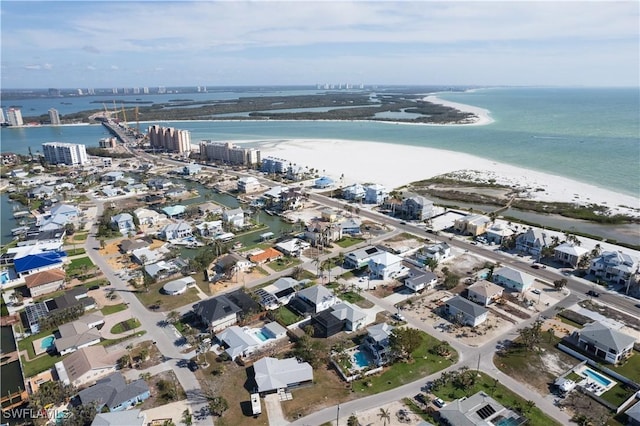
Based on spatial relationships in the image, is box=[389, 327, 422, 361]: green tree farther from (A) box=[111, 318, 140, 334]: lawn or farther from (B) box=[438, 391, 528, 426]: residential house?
(A) box=[111, 318, 140, 334]: lawn

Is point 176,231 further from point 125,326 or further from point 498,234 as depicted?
point 498,234

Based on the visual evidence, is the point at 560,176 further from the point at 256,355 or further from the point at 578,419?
the point at 256,355

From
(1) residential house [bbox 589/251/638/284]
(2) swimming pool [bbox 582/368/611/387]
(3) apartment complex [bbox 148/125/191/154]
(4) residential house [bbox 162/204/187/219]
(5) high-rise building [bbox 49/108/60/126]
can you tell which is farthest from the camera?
(5) high-rise building [bbox 49/108/60/126]

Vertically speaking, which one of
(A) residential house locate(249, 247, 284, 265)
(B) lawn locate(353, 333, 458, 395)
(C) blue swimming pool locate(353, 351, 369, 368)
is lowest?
(B) lawn locate(353, 333, 458, 395)

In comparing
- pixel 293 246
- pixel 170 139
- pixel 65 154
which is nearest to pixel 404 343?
pixel 293 246

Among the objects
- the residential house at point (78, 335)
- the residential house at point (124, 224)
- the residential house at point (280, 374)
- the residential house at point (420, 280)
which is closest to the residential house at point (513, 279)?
the residential house at point (420, 280)

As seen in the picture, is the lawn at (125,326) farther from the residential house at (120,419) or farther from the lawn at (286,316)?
the lawn at (286,316)

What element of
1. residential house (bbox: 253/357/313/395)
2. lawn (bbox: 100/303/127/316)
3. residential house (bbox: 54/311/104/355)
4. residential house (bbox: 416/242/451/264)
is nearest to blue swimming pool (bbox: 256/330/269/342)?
residential house (bbox: 253/357/313/395)

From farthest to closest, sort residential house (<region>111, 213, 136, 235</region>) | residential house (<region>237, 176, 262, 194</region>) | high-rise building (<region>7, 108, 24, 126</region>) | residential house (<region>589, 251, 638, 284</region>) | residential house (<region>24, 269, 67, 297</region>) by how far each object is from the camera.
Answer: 1. high-rise building (<region>7, 108, 24, 126</region>)
2. residential house (<region>237, 176, 262, 194</region>)
3. residential house (<region>111, 213, 136, 235</region>)
4. residential house (<region>589, 251, 638, 284</region>)
5. residential house (<region>24, 269, 67, 297</region>)
